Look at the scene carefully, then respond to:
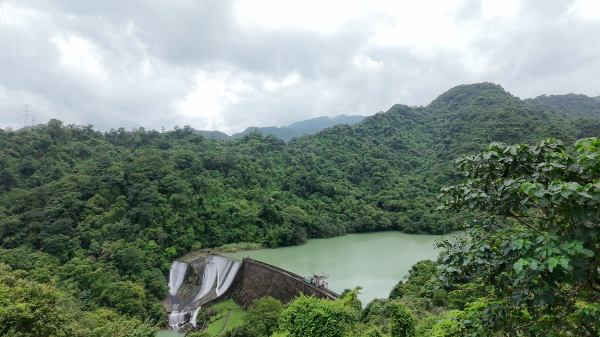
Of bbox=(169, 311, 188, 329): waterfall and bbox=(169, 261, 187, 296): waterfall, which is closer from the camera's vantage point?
bbox=(169, 311, 188, 329): waterfall

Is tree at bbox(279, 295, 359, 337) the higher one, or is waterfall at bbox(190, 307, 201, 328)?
tree at bbox(279, 295, 359, 337)

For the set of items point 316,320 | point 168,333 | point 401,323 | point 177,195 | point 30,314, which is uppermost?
point 177,195

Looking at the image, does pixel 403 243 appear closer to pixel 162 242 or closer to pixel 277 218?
pixel 277 218

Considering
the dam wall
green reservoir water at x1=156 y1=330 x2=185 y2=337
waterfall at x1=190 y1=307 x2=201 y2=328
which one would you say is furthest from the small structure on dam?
green reservoir water at x1=156 y1=330 x2=185 y2=337

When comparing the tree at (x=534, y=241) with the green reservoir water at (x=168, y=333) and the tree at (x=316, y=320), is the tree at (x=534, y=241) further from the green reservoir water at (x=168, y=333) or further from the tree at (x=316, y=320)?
the green reservoir water at (x=168, y=333)

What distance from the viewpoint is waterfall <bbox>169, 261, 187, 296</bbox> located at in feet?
48.2

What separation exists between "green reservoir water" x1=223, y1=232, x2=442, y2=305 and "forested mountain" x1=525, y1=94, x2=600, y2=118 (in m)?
47.9

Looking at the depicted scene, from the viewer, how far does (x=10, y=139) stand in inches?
832

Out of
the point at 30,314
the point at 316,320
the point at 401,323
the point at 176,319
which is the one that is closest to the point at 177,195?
the point at 176,319

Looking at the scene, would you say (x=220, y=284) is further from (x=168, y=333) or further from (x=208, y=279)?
(x=168, y=333)

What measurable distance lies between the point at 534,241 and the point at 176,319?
1372 centimetres

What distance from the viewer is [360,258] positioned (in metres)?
16.7

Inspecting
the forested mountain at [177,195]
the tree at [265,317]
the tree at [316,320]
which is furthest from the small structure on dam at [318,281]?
the forested mountain at [177,195]

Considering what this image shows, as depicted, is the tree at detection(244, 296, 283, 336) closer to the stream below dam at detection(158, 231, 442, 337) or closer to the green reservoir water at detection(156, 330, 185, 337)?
the stream below dam at detection(158, 231, 442, 337)
